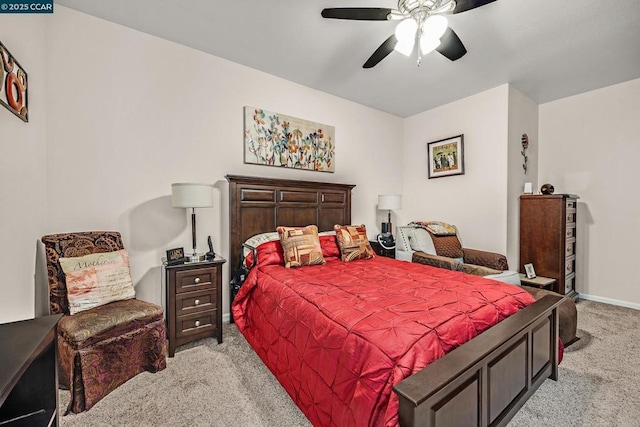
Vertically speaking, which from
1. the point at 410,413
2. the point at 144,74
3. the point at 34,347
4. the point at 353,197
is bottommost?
the point at 410,413

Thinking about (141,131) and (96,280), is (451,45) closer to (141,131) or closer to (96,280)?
(141,131)

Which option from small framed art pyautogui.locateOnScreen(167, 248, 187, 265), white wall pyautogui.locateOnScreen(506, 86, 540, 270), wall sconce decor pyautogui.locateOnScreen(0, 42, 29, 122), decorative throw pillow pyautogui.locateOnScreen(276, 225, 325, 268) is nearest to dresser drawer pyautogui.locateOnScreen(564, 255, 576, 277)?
white wall pyautogui.locateOnScreen(506, 86, 540, 270)

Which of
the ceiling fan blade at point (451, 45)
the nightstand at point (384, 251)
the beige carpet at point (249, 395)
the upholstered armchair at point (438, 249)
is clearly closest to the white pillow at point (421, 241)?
the upholstered armchair at point (438, 249)

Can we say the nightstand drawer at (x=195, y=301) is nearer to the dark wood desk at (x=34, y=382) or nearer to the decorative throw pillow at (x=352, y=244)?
the dark wood desk at (x=34, y=382)

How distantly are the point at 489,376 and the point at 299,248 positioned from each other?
68.5 inches

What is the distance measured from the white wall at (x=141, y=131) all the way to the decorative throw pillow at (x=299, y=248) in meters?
0.77

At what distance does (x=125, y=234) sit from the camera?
2.49m

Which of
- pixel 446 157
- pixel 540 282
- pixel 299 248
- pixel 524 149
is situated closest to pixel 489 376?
pixel 299 248

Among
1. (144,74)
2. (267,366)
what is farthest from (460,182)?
(144,74)

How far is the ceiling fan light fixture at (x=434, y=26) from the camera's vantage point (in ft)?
5.91

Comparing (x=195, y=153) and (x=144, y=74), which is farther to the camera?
(x=195, y=153)

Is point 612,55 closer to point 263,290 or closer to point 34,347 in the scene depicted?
point 263,290

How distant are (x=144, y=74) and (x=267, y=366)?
2.84 metres

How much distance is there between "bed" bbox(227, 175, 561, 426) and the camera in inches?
41.9
